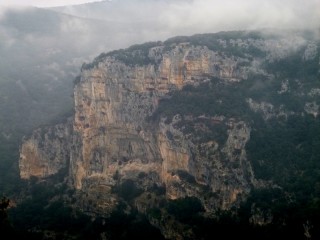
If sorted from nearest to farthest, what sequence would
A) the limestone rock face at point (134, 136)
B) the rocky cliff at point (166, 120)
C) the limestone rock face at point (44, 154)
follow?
the rocky cliff at point (166, 120), the limestone rock face at point (134, 136), the limestone rock face at point (44, 154)

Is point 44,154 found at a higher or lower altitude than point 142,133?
lower

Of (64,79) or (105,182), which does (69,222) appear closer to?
(105,182)

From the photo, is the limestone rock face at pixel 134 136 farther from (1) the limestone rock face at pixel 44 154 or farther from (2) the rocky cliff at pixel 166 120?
(2) the rocky cliff at pixel 166 120

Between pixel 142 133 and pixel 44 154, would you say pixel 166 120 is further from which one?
pixel 44 154

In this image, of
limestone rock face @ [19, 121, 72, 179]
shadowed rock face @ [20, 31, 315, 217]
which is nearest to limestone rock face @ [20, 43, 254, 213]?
limestone rock face @ [19, 121, 72, 179]

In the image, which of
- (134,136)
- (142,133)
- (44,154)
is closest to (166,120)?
(142,133)

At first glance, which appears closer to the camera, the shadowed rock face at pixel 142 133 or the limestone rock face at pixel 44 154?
the shadowed rock face at pixel 142 133

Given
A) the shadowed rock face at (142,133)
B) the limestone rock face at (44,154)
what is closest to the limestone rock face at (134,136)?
the limestone rock face at (44,154)
